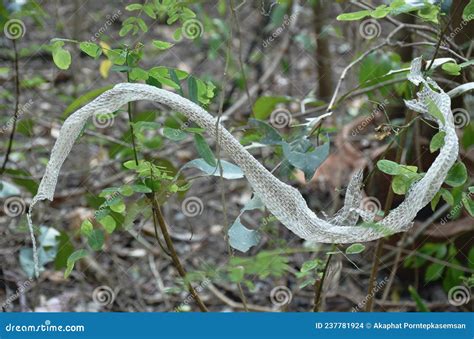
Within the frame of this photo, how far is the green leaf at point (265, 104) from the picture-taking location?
1.80 metres

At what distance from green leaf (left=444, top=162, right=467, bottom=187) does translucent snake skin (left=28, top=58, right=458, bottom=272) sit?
4cm

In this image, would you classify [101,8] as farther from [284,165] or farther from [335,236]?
[335,236]

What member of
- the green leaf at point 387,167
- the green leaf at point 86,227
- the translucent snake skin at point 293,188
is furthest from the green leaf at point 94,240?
the green leaf at point 387,167

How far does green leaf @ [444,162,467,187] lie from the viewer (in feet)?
3.67

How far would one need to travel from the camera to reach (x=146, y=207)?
1.25m

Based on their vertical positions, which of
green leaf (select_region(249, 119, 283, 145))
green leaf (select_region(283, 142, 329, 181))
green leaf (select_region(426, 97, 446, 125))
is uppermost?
green leaf (select_region(426, 97, 446, 125))

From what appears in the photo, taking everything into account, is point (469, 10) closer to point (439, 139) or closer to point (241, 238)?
point (439, 139)

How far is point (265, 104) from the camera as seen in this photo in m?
1.81

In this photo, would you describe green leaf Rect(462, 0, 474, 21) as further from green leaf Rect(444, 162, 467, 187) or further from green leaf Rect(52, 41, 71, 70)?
green leaf Rect(52, 41, 71, 70)

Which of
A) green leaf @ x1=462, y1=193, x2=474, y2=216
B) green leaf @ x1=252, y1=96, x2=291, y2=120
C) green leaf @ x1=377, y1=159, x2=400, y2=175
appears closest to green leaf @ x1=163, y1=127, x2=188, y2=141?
green leaf @ x1=377, y1=159, x2=400, y2=175

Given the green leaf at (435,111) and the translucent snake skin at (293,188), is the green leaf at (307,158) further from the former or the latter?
the green leaf at (435,111)

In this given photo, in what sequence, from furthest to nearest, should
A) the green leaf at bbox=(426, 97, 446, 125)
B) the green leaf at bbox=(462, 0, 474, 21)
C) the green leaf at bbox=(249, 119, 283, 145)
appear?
the green leaf at bbox=(249, 119, 283, 145) < the green leaf at bbox=(462, 0, 474, 21) < the green leaf at bbox=(426, 97, 446, 125)

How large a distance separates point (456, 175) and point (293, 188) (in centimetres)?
24

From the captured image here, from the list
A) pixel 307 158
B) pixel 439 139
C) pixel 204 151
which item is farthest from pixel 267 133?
pixel 439 139
